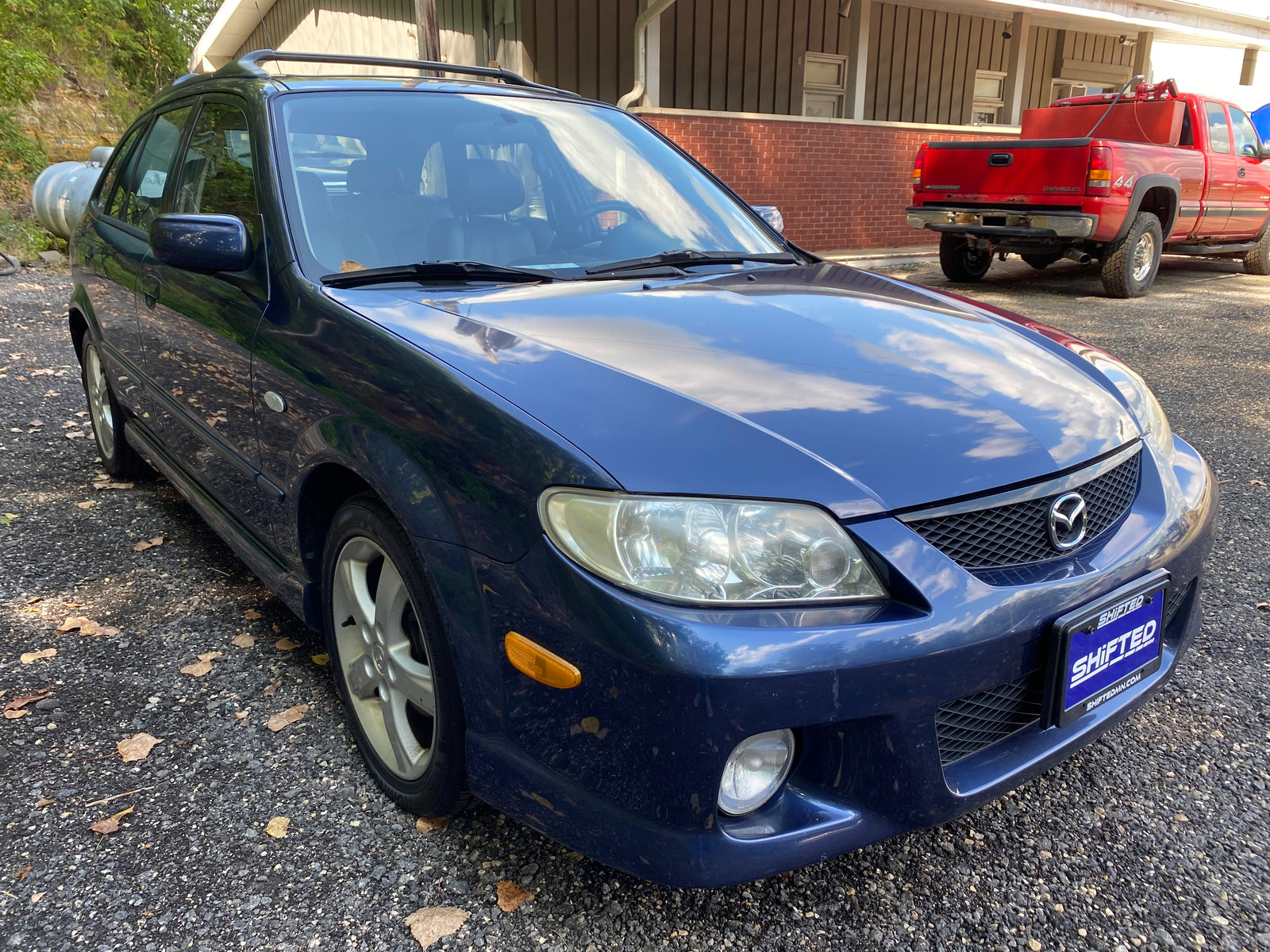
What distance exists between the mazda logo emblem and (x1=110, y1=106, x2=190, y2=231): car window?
3.01 m

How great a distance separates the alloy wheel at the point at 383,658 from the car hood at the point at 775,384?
53 cm

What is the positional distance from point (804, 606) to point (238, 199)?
201cm

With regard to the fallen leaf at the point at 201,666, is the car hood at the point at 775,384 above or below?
above

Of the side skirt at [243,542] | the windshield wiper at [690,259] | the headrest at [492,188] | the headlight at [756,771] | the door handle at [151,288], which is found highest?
the headrest at [492,188]

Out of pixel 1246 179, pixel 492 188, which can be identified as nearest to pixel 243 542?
pixel 492 188

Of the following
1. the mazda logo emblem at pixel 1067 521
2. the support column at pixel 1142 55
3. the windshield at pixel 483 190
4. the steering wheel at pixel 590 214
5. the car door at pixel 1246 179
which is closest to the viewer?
the mazda logo emblem at pixel 1067 521

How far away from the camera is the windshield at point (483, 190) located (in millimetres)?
2408

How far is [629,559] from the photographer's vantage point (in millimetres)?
1462

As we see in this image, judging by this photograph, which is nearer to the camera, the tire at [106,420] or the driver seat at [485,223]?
the driver seat at [485,223]

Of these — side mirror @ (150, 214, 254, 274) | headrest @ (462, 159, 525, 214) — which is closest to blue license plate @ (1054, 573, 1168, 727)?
headrest @ (462, 159, 525, 214)

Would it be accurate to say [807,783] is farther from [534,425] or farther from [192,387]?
[192,387]

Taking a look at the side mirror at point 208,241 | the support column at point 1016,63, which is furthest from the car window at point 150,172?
the support column at point 1016,63

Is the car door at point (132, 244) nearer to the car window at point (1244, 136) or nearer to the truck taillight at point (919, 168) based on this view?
the truck taillight at point (919, 168)

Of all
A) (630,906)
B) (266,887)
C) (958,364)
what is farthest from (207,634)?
(958,364)
